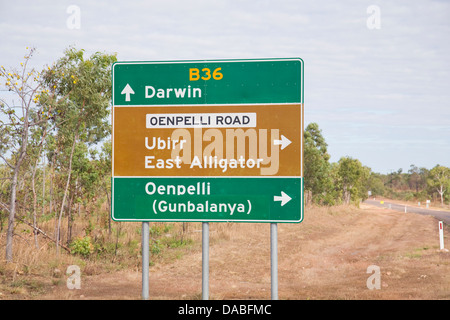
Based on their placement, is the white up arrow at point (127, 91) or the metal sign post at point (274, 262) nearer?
the metal sign post at point (274, 262)

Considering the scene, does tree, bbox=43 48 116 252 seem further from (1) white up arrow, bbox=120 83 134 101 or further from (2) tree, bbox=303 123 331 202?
(2) tree, bbox=303 123 331 202

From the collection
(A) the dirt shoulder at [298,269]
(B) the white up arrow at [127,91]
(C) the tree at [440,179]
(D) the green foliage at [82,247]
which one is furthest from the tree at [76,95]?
(C) the tree at [440,179]

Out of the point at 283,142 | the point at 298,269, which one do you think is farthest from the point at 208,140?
the point at 298,269

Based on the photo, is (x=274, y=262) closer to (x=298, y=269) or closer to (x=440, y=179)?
(x=298, y=269)

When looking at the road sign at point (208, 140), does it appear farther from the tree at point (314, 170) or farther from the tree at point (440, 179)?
the tree at point (440, 179)

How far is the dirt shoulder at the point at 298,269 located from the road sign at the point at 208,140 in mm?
3180

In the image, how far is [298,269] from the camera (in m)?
14.2

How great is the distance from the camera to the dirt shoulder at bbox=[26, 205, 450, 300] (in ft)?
33.6

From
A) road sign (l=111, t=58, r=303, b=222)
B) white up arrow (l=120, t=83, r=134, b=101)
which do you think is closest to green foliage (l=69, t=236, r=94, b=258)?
road sign (l=111, t=58, r=303, b=222)

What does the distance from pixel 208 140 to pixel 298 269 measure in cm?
821

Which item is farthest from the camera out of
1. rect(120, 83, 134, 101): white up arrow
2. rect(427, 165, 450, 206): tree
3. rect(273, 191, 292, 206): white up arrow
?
rect(427, 165, 450, 206): tree

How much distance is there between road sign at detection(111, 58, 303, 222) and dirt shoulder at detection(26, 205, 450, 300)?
318cm

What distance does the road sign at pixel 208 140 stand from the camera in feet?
22.9
